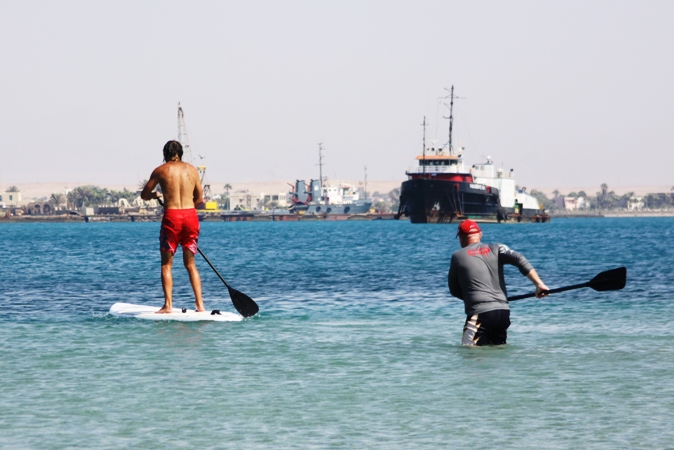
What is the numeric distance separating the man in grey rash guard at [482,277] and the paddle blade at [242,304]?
580cm

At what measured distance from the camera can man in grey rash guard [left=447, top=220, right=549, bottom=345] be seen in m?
11.2

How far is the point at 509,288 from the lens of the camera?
25969mm

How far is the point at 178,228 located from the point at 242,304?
2272 mm

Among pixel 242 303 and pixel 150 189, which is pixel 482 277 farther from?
pixel 242 303

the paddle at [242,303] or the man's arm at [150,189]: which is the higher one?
the man's arm at [150,189]

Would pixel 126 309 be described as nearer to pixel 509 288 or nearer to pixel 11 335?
pixel 11 335

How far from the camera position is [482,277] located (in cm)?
1132

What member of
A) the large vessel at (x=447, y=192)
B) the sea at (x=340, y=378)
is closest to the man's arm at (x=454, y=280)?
the sea at (x=340, y=378)

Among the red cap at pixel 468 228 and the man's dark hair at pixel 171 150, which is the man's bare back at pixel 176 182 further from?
the red cap at pixel 468 228

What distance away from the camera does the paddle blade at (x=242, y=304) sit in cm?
1675

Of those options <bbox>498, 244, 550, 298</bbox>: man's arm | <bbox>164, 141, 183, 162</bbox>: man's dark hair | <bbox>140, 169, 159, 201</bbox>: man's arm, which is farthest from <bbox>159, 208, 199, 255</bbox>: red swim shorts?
<bbox>498, 244, 550, 298</bbox>: man's arm

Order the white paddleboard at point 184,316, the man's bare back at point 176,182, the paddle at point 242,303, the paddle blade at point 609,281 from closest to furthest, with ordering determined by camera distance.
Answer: the paddle blade at point 609,281 < the man's bare back at point 176,182 < the white paddleboard at point 184,316 < the paddle at point 242,303

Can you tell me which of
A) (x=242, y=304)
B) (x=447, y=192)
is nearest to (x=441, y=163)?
(x=447, y=192)

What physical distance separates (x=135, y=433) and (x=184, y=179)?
7.24m
